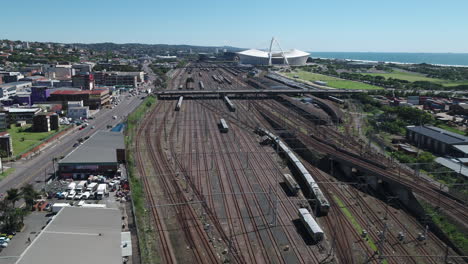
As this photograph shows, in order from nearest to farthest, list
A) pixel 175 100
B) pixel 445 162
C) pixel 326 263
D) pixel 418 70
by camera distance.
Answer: pixel 326 263 → pixel 445 162 → pixel 175 100 → pixel 418 70

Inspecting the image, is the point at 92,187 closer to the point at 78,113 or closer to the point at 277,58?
the point at 78,113

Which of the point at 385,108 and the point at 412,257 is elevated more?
the point at 385,108

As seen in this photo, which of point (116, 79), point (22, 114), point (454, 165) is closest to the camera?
point (454, 165)

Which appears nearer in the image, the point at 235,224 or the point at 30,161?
the point at 235,224

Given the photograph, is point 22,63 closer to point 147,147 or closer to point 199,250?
point 147,147

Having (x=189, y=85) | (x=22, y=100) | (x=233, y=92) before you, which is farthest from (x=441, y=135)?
(x=189, y=85)

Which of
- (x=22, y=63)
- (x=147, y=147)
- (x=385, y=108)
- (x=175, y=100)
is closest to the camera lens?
(x=147, y=147)

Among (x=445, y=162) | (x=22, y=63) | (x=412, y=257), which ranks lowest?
(x=412, y=257)

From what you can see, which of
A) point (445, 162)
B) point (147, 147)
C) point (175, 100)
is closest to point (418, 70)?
point (175, 100)
